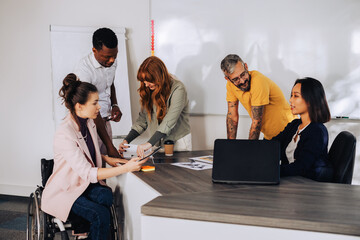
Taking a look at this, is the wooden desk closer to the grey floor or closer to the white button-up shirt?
the white button-up shirt

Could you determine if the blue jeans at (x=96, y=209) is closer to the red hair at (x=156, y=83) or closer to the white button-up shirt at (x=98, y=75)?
the red hair at (x=156, y=83)

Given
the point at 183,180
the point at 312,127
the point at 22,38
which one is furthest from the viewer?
the point at 22,38

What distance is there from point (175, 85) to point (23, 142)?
251cm

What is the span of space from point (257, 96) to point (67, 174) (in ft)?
4.44

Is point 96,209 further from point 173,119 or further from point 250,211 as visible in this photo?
point 250,211

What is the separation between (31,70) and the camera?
4.36 metres

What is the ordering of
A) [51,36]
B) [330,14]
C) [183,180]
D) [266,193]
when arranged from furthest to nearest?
1. [51,36]
2. [330,14]
3. [183,180]
4. [266,193]

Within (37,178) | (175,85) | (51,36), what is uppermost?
(51,36)

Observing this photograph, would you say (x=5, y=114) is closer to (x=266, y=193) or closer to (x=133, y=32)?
(x=133, y=32)

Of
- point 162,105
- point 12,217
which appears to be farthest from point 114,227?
point 12,217

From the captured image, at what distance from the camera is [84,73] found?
287 centimetres

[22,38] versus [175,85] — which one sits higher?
[22,38]

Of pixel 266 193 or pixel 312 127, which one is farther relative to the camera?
pixel 312 127

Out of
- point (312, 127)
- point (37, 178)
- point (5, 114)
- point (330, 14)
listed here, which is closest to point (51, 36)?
point (5, 114)
